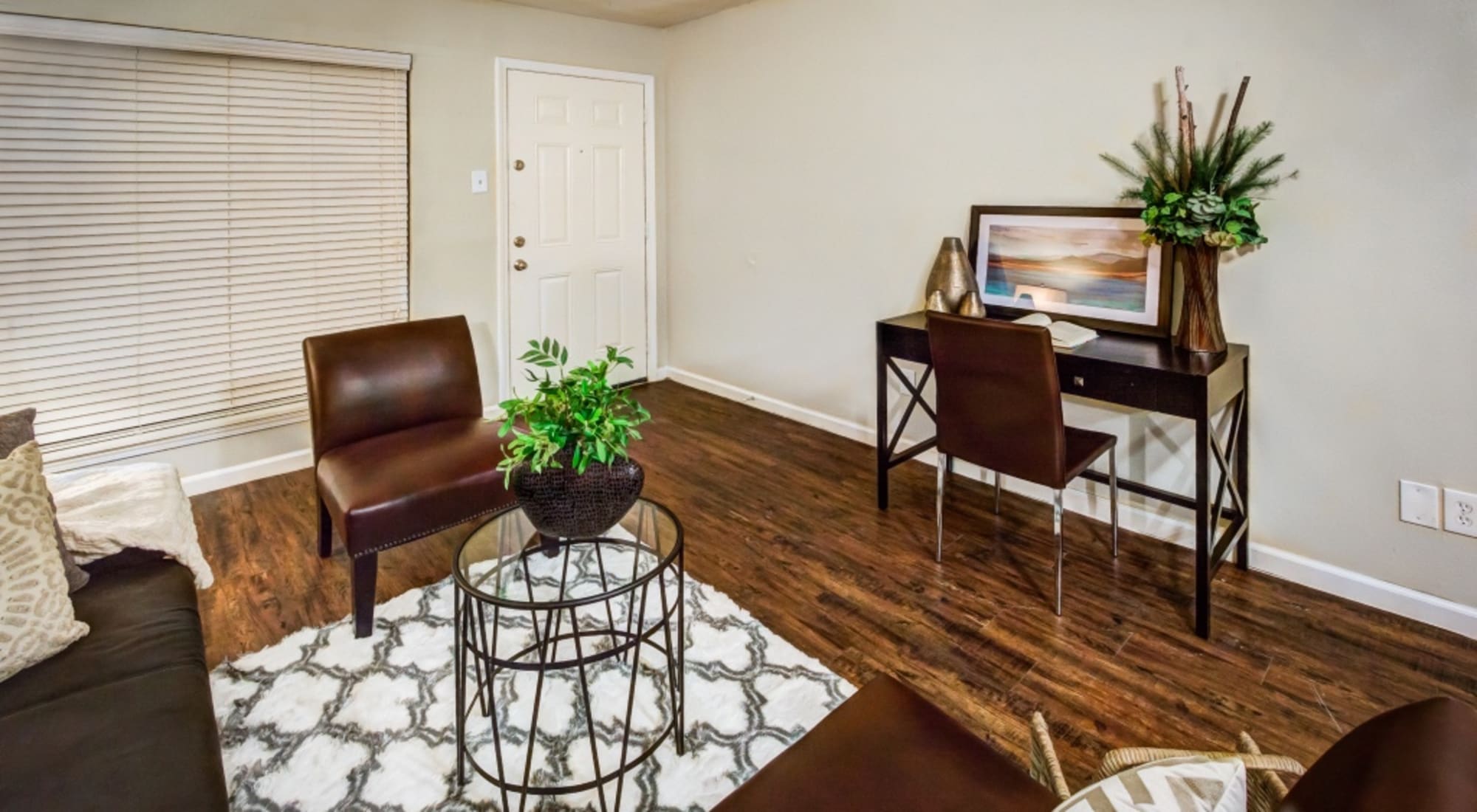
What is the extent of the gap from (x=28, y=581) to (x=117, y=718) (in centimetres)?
36

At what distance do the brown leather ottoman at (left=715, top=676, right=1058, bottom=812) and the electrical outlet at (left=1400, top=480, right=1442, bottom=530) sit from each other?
191 centimetres

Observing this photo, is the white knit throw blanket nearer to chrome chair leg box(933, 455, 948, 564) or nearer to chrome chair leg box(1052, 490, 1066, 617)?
chrome chair leg box(933, 455, 948, 564)

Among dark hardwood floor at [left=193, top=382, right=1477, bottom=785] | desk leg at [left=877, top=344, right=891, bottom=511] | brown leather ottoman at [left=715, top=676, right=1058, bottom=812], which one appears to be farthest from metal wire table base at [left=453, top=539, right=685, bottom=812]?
desk leg at [left=877, top=344, right=891, bottom=511]

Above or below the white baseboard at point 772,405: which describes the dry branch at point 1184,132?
above

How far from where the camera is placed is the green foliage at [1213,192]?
2.24m

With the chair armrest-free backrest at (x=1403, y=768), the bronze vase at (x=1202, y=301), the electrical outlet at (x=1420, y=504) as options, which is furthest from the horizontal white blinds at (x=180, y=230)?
the electrical outlet at (x=1420, y=504)

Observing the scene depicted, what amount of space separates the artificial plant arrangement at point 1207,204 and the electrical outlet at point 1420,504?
2.09ft

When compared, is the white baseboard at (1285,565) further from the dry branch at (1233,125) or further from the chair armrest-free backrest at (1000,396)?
the dry branch at (1233,125)

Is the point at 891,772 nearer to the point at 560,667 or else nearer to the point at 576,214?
the point at 560,667

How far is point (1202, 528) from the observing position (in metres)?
2.15

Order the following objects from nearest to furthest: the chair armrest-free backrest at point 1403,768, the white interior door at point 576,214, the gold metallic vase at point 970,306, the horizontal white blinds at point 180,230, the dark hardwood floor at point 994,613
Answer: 1. the chair armrest-free backrest at point 1403,768
2. the dark hardwood floor at point 994,613
3. the horizontal white blinds at point 180,230
4. the gold metallic vase at point 970,306
5. the white interior door at point 576,214

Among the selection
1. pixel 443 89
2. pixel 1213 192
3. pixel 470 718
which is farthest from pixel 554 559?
pixel 443 89

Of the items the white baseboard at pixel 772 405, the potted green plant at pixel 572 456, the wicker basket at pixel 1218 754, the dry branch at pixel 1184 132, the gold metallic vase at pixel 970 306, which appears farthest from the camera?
the white baseboard at pixel 772 405

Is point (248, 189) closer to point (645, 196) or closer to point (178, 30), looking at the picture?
point (178, 30)
